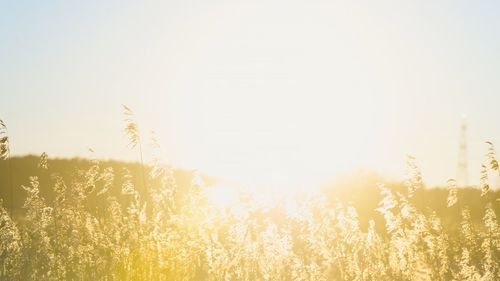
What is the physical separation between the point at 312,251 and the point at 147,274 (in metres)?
4.49

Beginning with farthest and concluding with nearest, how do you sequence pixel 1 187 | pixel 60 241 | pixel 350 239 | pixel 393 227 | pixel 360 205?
pixel 360 205 < pixel 1 187 < pixel 350 239 < pixel 60 241 < pixel 393 227

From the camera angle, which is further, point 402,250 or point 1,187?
point 1,187

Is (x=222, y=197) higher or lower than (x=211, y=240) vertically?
higher

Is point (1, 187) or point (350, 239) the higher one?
point (1, 187)

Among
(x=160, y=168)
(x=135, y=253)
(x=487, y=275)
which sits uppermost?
(x=160, y=168)

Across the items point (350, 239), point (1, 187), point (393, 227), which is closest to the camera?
point (393, 227)

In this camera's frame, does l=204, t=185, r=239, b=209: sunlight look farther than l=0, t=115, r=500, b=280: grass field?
Yes

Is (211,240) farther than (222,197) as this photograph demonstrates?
No

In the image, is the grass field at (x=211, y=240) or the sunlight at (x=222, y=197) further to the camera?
the sunlight at (x=222, y=197)

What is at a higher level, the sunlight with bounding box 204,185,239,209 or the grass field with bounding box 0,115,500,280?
the sunlight with bounding box 204,185,239,209

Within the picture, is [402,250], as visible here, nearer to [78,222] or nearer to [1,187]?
[78,222]

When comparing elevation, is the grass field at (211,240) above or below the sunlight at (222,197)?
below

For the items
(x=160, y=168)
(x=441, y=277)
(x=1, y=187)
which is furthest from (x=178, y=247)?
(x=1, y=187)

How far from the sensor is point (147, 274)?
34.0ft
